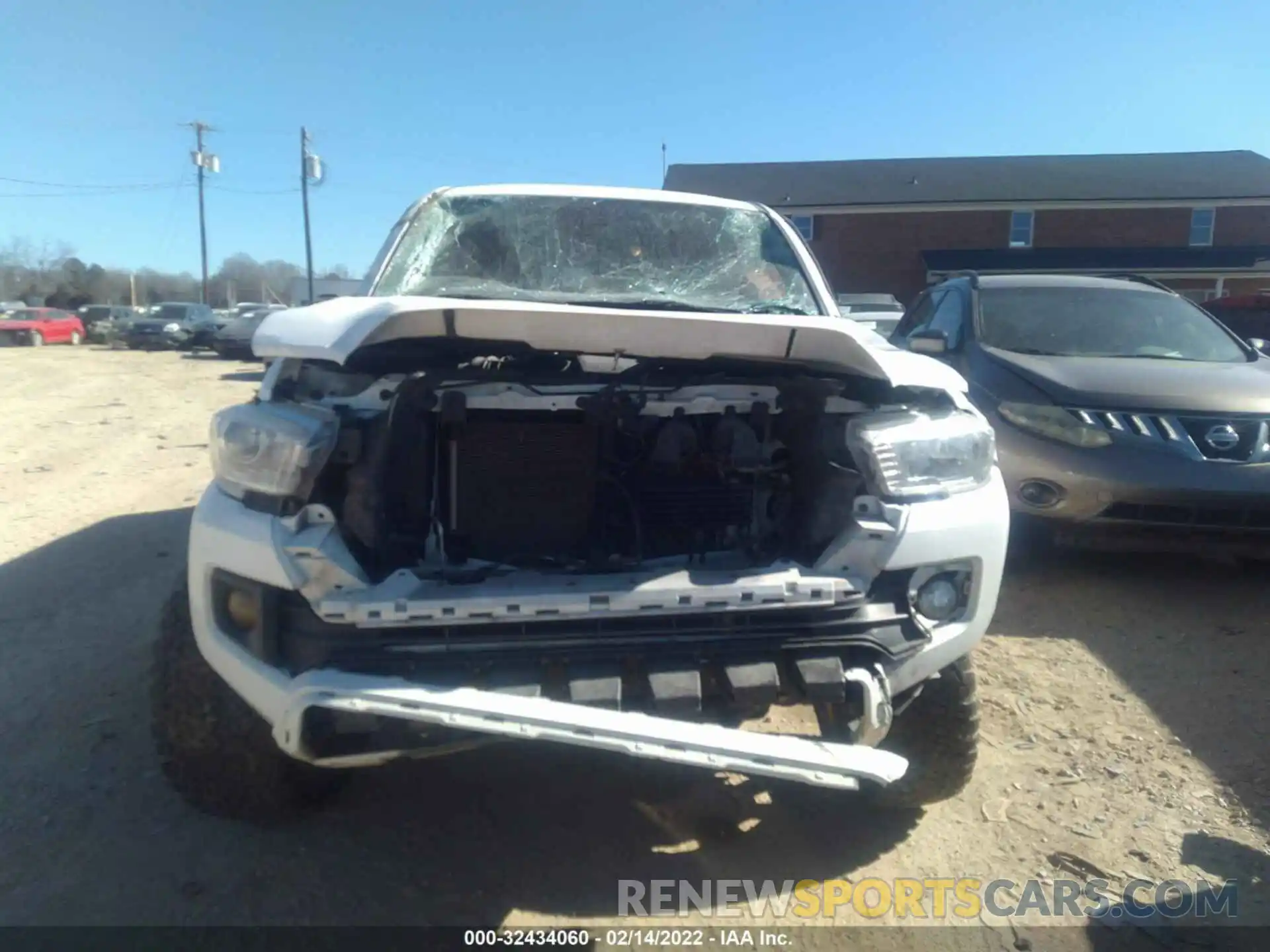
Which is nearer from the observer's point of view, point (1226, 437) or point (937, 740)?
point (937, 740)

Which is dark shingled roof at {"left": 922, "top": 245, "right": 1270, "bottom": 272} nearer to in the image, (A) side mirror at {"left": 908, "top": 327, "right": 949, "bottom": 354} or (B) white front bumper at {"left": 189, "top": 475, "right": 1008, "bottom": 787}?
(A) side mirror at {"left": 908, "top": 327, "right": 949, "bottom": 354}

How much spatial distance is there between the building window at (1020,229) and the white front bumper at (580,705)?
3373 cm

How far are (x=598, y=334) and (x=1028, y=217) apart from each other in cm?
3450

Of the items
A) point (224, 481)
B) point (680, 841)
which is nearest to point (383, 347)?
point (224, 481)

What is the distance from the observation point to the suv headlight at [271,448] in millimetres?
2275

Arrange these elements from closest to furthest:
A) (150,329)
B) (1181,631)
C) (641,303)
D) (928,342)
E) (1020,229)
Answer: (641,303), (1181,631), (928,342), (150,329), (1020,229)

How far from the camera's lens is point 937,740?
2654mm

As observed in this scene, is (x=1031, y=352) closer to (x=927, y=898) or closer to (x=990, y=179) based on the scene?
(x=927, y=898)

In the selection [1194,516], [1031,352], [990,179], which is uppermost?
[990,179]

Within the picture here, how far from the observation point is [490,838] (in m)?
2.61

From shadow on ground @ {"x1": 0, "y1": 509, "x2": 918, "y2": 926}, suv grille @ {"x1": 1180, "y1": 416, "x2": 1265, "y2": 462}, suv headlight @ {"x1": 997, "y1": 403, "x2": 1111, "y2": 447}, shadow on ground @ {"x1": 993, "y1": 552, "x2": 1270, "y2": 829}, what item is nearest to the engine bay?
shadow on ground @ {"x1": 0, "y1": 509, "x2": 918, "y2": 926}

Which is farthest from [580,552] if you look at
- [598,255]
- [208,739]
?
[598,255]

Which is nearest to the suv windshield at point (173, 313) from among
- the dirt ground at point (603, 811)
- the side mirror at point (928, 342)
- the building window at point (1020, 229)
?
the building window at point (1020, 229)

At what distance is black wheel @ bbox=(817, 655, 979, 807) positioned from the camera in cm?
261
